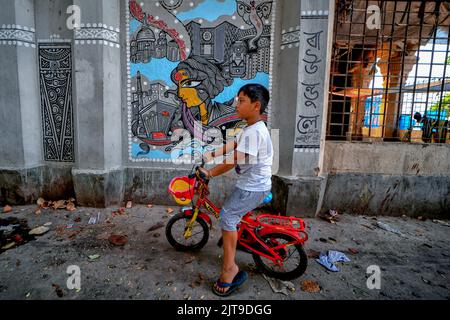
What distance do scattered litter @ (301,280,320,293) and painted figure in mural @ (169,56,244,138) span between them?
116 inches

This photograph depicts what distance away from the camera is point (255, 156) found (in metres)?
2.32

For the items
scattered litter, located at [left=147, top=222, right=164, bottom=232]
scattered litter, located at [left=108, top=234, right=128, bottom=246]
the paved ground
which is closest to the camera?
the paved ground

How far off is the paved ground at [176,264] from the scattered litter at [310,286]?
0.05 metres

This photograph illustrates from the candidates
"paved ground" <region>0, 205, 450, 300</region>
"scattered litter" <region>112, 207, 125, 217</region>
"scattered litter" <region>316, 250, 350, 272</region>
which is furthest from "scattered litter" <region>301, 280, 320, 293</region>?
"scattered litter" <region>112, 207, 125, 217</region>

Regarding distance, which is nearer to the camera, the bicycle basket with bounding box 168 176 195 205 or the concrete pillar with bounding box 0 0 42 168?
the bicycle basket with bounding box 168 176 195 205

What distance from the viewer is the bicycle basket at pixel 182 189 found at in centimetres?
283

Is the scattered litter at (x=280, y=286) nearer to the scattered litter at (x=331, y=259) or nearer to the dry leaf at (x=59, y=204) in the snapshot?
the scattered litter at (x=331, y=259)

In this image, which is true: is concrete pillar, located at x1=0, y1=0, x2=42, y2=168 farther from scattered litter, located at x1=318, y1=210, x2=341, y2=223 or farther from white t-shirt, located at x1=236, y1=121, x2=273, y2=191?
scattered litter, located at x1=318, y1=210, x2=341, y2=223

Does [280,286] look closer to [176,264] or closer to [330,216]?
[176,264]

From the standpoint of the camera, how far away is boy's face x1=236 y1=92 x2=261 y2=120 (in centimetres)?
239

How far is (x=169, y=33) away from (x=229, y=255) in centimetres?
410

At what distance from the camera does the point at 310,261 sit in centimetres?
323

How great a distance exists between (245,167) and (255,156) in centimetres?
27
